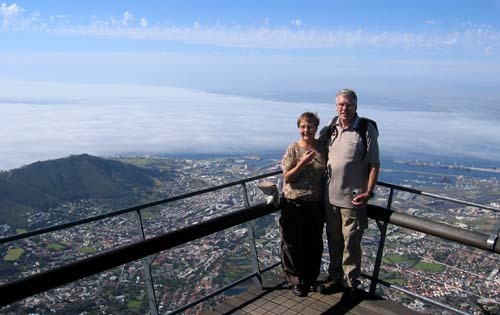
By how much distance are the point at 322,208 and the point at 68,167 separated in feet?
123

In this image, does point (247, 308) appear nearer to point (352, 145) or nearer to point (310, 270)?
point (310, 270)

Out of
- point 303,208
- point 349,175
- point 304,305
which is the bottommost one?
point 304,305

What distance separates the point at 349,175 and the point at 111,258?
8.27 ft

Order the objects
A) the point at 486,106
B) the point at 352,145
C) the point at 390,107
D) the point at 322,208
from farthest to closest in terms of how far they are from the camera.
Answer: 1. the point at 390,107
2. the point at 486,106
3. the point at 322,208
4. the point at 352,145

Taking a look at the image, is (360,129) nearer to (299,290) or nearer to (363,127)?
(363,127)

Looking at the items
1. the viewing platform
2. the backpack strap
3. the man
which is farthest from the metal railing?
the backpack strap

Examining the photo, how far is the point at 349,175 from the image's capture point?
4746 millimetres

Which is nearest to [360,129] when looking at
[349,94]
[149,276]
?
[349,94]

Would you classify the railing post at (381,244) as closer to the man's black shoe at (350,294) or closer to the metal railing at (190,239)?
the metal railing at (190,239)

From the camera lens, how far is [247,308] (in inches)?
192

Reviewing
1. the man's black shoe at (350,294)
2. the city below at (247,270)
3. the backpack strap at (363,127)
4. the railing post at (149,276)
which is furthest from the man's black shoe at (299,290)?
the backpack strap at (363,127)

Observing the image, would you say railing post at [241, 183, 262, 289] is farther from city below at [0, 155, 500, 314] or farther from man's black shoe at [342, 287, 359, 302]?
man's black shoe at [342, 287, 359, 302]

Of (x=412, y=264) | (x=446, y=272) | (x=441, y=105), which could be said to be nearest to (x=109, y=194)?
(x=412, y=264)

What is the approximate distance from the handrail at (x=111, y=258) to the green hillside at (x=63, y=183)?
2744 centimetres
